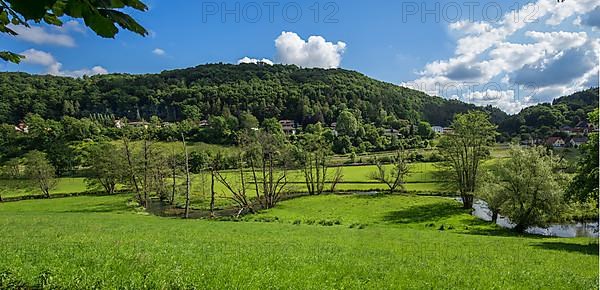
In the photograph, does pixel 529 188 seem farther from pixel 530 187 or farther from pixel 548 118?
pixel 548 118

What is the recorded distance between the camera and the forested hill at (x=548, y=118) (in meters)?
139

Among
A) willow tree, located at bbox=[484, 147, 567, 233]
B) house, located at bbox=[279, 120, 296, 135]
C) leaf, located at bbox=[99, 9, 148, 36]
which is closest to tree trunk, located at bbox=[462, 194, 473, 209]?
willow tree, located at bbox=[484, 147, 567, 233]

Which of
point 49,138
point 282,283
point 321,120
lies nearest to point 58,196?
point 49,138

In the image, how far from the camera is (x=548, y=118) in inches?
5723

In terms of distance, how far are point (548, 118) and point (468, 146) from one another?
120 m

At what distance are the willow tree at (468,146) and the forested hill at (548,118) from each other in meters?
106

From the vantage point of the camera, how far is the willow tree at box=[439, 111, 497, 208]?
1967 inches

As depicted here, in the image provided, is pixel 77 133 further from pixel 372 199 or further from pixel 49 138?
pixel 372 199

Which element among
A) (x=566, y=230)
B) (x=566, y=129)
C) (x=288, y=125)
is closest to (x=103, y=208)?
(x=566, y=230)

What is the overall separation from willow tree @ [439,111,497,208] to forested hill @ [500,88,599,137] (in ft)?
347

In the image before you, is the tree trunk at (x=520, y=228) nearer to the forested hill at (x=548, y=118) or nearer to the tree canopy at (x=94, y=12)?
the tree canopy at (x=94, y=12)

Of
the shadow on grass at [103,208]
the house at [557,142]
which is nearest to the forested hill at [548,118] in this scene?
the house at [557,142]

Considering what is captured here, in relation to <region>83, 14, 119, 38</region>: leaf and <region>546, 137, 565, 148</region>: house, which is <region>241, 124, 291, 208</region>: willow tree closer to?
<region>83, 14, 119, 38</region>: leaf

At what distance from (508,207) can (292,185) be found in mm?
47496
